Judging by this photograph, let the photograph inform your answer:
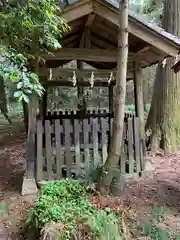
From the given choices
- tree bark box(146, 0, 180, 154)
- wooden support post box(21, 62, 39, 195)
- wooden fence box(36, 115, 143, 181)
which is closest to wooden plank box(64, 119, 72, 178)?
wooden fence box(36, 115, 143, 181)

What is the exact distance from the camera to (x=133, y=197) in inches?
216

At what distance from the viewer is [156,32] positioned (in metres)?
5.79

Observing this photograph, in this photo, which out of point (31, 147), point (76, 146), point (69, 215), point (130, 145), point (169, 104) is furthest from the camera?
point (169, 104)

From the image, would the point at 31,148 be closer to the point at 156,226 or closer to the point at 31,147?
the point at 31,147

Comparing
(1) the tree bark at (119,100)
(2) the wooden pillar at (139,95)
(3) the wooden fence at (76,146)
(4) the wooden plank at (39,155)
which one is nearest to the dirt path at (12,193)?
(4) the wooden plank at (39,155)

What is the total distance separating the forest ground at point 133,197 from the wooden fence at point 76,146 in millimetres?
514

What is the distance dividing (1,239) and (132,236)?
1.82m

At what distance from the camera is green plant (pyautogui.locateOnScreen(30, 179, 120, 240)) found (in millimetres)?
4012

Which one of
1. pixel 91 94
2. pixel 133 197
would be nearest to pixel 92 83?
pixel 133 197

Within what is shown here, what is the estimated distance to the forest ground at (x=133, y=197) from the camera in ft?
15.8

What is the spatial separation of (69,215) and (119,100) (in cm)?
177

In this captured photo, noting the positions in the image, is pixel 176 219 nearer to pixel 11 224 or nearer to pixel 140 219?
pixel 140 219

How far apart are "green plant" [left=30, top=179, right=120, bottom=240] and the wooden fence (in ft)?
3.61

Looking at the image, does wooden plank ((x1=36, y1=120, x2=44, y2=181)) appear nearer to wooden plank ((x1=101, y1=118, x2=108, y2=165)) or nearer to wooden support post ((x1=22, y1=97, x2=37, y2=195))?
wooden support post ((x1=22, y1=97, x2=37, y2=195))
